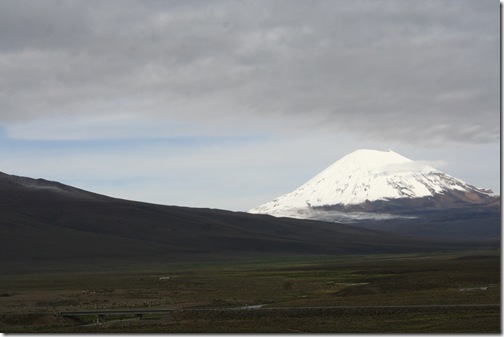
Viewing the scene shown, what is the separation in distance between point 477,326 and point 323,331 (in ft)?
26.2

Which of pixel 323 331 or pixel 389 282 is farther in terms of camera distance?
pixel 389 282

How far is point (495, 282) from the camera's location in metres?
87.1

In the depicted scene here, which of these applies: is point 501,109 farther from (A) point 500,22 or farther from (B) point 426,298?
(B) point 426,298

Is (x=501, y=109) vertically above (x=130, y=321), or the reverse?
(x=501, y=109)

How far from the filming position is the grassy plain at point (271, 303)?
54.6m

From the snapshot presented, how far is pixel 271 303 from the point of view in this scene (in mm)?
74688

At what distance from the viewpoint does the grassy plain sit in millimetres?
54594

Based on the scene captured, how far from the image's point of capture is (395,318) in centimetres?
5641

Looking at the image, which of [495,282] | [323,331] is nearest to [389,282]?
[495,282]

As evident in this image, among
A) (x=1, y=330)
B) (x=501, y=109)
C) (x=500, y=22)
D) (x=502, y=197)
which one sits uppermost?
(x=500, y=22)

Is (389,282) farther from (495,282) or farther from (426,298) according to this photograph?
(426,298)

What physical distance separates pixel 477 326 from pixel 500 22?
2526 centimetres

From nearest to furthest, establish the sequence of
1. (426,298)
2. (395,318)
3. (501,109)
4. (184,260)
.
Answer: (501,109), (395,318), (426,298), (184,260)

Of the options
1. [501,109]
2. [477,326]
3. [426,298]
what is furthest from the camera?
[426,298]
